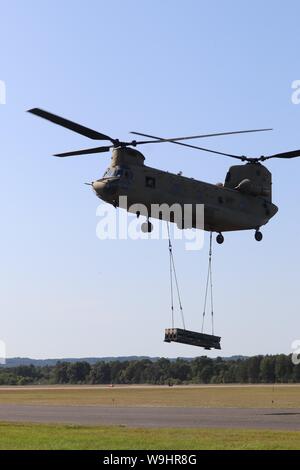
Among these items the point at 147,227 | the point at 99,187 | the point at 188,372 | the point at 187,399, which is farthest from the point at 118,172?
the point at 188,372

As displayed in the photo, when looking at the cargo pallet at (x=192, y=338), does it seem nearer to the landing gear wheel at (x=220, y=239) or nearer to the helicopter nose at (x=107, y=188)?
the landing gear wheel at (x=220, y=239)

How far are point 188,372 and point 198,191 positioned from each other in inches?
5251

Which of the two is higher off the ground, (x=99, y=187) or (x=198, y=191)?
(x=198, y=191)

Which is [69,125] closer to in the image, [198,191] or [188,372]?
[198,191]

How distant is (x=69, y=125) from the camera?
117 feet

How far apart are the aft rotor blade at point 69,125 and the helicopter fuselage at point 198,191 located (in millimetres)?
1522

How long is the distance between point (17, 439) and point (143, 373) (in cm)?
15194

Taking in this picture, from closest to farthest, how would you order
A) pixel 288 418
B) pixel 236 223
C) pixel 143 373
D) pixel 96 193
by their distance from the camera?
pixel 96 193, pixel 288 418, pixel 236 223, pixel 143 373

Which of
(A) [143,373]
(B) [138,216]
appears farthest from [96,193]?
(A) [143,373]

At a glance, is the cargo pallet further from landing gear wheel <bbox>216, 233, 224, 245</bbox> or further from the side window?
the side window

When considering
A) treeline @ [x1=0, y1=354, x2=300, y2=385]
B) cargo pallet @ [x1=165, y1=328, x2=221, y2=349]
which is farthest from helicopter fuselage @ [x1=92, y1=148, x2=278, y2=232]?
treeline @ [x1=0, y1=354, x2=300, y2=385]

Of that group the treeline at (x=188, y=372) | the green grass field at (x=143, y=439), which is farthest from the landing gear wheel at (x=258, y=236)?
the treeline at (x=188, y=372)
